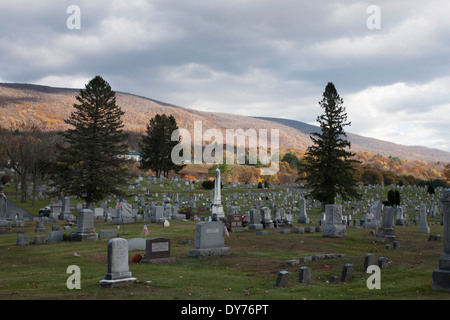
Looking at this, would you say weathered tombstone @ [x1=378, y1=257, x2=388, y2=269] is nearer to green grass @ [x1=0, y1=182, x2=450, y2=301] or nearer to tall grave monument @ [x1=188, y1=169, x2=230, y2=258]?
green grass @ [x1=0, y1=182, x2=450, y2=301]

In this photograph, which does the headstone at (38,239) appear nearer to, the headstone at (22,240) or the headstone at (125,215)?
the headstone at (22,240)

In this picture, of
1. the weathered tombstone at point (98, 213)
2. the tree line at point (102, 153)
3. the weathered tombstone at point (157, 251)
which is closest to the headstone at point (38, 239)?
the weathered tombstone at point (157, 251)

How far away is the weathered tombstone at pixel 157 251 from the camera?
46.9ft

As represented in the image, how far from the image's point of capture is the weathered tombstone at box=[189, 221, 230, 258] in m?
15.8

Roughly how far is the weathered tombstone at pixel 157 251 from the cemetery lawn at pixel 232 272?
1.44ft

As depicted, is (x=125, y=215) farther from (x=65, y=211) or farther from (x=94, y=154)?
(x=94, y=154)

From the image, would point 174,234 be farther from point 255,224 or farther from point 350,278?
point 350,278

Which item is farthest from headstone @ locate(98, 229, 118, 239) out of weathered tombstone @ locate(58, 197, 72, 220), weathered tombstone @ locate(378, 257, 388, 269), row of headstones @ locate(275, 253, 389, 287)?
weathered tombstone @ locate(378, 257, 388, 269)

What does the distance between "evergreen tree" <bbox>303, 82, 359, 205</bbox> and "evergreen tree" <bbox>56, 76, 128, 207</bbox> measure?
22446mm

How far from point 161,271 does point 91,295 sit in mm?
3665

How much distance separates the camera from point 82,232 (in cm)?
2134

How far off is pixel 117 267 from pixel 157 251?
412cm

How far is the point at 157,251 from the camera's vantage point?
1445cm
